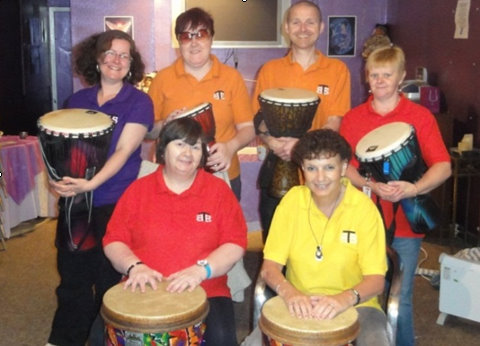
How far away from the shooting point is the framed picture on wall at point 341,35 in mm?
7023

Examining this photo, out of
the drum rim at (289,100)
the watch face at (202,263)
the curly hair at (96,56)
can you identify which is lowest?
the watch face at (202,263)

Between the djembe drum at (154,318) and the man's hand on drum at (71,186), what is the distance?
0.61 m

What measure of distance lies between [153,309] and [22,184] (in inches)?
151

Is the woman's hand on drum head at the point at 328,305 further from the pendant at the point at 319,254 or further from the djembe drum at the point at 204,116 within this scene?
the djembe drum at the point at 204,116

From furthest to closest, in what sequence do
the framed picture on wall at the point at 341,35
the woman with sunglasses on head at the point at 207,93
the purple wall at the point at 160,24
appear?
1. the framed picture on wall at the point at 341,35
2. the purple wall at the point at 160,24
3. the woman with sunglasses on head at the point at 207,93

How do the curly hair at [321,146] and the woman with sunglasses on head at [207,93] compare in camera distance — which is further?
the woman with sunglasses on head at [207,93]

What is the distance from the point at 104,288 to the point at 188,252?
0.62 meters

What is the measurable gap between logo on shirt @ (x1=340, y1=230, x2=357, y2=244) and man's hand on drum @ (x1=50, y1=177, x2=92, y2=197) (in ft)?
3.46

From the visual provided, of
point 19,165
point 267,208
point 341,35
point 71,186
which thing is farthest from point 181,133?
point 341,35

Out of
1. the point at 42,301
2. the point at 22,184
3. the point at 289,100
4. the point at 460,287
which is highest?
the point at 289,100

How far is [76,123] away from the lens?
2.70 meters

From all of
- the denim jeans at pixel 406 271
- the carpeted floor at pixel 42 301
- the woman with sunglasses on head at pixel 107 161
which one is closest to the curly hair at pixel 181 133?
the woman with sunglasses on head at pixel 107 161

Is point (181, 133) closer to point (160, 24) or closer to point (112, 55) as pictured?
point (112, 55)

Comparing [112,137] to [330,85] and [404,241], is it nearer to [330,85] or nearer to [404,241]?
[330,85]
